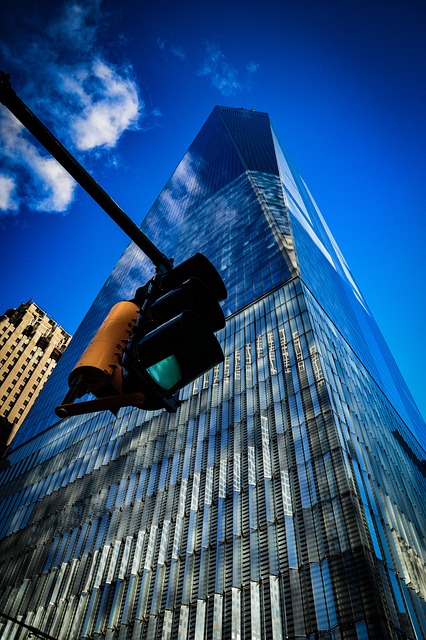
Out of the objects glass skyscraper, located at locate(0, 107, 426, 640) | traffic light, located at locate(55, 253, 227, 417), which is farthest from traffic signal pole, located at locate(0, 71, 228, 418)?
glass skyscraper, located at locate(0, 107, 426, 640)

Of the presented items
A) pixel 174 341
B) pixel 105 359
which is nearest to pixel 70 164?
pixel 105 359

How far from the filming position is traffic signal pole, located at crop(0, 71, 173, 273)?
2453 millimetres

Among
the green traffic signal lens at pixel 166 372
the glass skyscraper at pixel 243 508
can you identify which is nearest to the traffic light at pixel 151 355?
the green traffic signal lens at pixel 166 372

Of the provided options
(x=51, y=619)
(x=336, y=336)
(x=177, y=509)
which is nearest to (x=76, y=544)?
(x=51, y=619)

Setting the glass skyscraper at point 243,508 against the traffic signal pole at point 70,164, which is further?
the glass skyscraper at point 243,508

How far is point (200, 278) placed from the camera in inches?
104

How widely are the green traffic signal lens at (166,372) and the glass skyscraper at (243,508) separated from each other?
11277 mm

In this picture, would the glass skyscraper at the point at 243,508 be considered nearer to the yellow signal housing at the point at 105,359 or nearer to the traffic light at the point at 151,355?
the traffic light at the point at 151,355

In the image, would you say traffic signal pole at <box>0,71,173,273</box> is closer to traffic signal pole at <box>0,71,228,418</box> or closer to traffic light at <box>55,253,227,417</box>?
traffic signal pole at <box>0,71,228,418</box>

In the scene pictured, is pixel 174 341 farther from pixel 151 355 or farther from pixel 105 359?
pixel 105 359

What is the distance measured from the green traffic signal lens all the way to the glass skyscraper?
1128 centimetres

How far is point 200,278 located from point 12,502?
32269mm

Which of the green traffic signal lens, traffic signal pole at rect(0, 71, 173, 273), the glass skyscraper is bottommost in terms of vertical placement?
the green traffic signal lens

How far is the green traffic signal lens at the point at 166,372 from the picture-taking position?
77.4 inches
